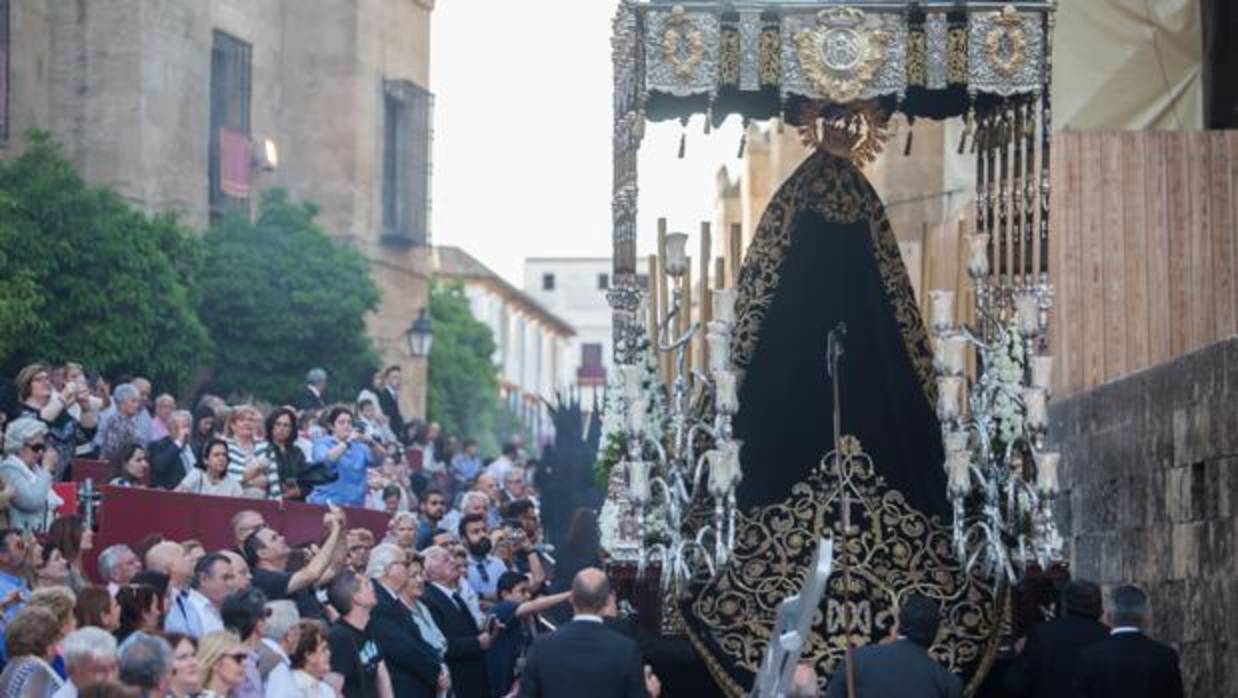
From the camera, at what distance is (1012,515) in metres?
16.5

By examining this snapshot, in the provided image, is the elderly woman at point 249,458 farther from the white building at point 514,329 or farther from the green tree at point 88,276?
the white building at point 514,329

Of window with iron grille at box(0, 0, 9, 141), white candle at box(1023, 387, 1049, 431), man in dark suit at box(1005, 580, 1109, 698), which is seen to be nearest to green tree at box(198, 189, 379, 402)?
window with iron grille at box(0, 0, 9, 141)

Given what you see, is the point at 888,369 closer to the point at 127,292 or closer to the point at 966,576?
the point at 966,576

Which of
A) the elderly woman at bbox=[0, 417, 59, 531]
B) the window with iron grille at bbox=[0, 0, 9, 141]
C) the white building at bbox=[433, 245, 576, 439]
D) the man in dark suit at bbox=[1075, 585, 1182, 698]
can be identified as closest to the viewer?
the man in dark suit at bbox=[1075, 585, 1182, 698]

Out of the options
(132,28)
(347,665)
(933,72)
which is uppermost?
(132,28)

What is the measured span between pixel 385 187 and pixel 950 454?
1361 inches

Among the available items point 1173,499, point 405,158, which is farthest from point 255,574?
point 405,158

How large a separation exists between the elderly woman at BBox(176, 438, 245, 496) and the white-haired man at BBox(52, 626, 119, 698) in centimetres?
660

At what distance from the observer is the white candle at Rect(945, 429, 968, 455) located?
1623 centimetres

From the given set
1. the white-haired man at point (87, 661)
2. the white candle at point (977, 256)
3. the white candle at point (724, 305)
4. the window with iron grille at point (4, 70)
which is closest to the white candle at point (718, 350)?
the white candle at point (724, 305)

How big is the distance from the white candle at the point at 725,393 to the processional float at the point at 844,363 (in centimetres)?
1

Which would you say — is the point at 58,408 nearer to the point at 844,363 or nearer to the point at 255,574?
the point at 255,574

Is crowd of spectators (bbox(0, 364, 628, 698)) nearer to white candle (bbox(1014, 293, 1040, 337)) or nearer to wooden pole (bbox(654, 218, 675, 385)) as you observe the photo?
wooden pole (bbox(654, 218, 675, 385))

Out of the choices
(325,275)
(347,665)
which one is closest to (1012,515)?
(347,665)
